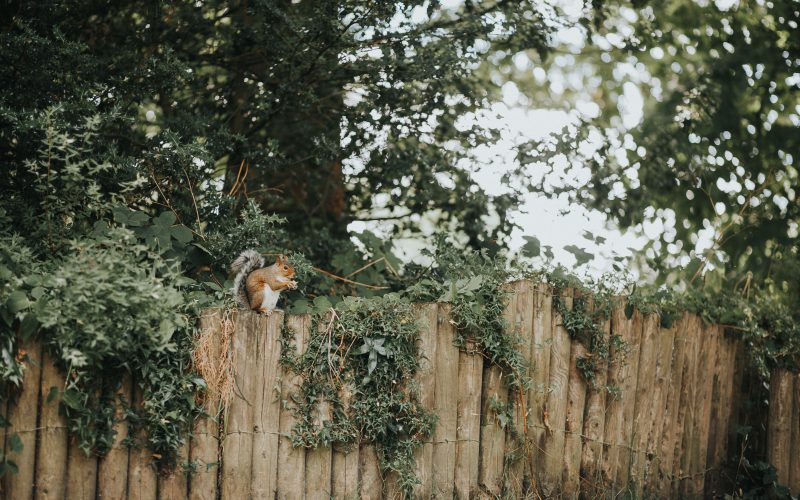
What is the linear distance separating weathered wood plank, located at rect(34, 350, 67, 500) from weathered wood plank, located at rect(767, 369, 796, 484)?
525 cm

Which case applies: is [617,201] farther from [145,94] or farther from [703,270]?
[145,94]

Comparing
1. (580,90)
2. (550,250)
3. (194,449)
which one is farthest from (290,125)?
(580,90)

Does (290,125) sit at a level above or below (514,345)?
above

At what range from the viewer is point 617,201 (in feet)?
21.5

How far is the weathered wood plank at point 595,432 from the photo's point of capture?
5020 millimetres

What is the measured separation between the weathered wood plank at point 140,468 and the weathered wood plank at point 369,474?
112 cm

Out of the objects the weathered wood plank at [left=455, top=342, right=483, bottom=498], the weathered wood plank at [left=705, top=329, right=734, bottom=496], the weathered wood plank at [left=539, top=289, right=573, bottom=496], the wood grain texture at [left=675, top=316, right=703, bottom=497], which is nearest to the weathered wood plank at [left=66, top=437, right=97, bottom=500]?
the weathered wood plank at [left=455, top=342, right=483, bottom=498]

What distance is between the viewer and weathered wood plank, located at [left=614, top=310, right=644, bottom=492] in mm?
5246

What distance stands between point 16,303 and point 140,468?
1011 mm

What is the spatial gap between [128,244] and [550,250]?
2.88 m

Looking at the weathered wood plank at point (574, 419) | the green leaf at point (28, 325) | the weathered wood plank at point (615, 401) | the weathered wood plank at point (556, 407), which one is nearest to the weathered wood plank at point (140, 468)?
the green leaf at point (28, 325)

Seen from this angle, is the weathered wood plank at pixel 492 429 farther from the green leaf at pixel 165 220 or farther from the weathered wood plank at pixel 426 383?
the green leaf at pixel 165 220

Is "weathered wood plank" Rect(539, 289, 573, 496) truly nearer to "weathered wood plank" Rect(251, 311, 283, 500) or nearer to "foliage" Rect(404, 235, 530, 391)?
"foliage" Rect(404, 235, 530, 391)

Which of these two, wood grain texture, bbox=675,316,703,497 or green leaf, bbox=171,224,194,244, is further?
wood grain texture, bbox=675,316,703,497
